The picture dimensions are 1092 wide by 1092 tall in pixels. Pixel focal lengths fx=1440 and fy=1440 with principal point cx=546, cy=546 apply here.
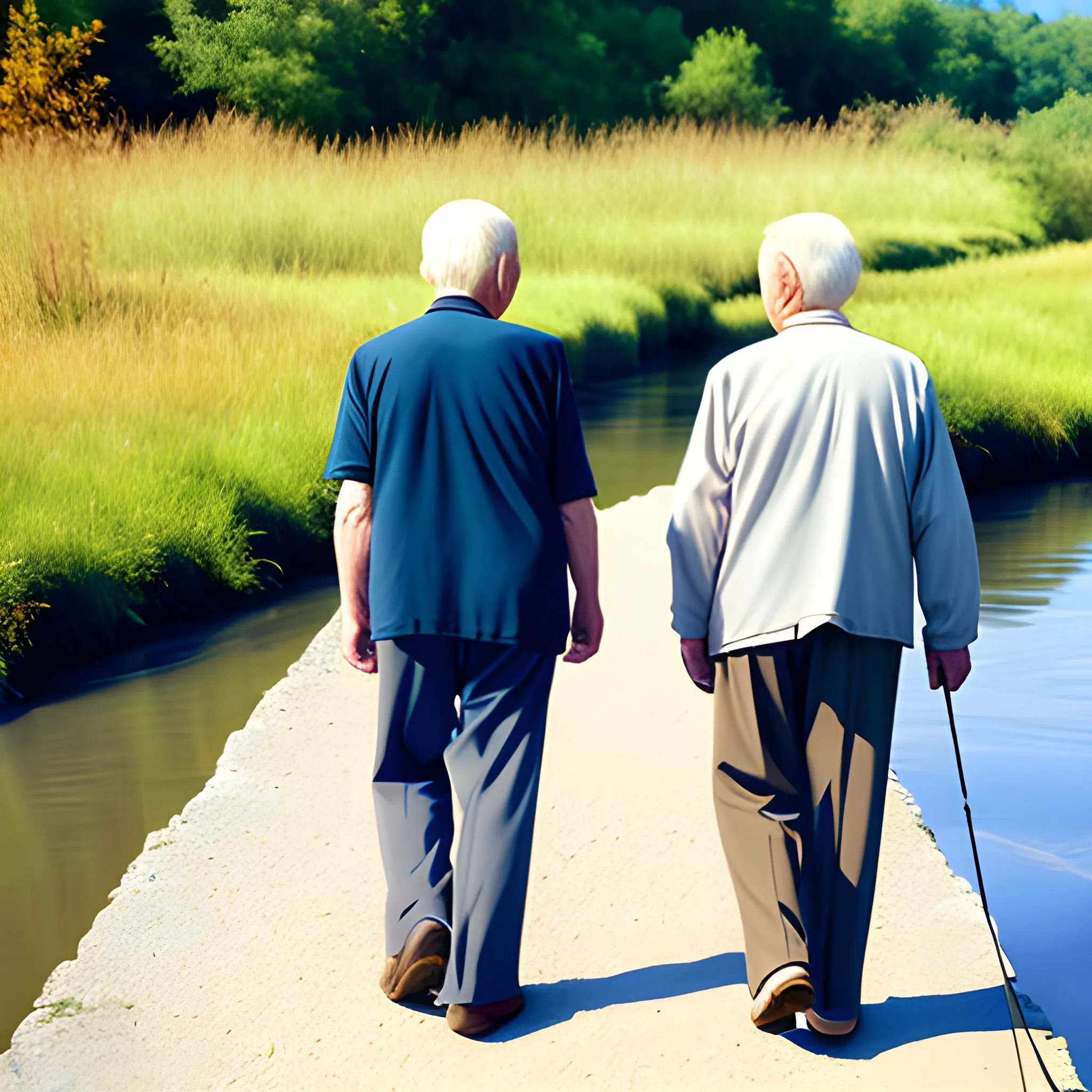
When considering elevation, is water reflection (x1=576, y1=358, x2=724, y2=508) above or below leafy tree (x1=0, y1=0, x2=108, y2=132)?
below

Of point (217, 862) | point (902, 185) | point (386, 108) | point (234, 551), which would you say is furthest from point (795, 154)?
point (217, 862)

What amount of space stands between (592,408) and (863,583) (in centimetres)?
975

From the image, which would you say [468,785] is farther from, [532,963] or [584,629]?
[532,963]

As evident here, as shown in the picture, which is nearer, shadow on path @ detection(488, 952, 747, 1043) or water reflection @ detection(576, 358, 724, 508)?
shadow on path @ detection(488, 952, 747, 1043)

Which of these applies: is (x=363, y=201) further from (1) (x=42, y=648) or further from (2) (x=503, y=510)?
(2) (x=503, y=510)

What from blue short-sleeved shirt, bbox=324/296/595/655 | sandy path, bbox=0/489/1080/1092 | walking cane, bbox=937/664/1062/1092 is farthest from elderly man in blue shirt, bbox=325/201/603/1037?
walking cane, bbox=937/664/1062/1092

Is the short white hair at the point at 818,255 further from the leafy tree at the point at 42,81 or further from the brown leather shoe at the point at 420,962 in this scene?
the leafy tree at the point at 42,81

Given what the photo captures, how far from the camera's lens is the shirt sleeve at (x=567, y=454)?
2.83 m

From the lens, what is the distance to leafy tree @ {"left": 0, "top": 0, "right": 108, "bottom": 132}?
17391mm

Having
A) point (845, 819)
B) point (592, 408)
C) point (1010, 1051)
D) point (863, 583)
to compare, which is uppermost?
point (863, 583)

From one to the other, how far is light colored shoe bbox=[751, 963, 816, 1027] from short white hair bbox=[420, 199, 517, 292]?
1.48 m

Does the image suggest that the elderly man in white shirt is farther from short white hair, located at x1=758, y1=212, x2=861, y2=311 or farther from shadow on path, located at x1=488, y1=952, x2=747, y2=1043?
shadow on path, located at x1=488, y1=952, x2=747, y2=1043

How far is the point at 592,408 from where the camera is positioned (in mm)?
12430

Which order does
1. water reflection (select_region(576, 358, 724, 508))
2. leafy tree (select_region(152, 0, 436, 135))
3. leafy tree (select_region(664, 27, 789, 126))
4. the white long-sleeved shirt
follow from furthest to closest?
1. leafy tree (select_region(664, 27, 789, 126))
2. leafy tree (select_region(152, 0, 436, 135))
3. water reflection (select_region(576, 358, 724, 508))
4. the white long-sleeved shirt
